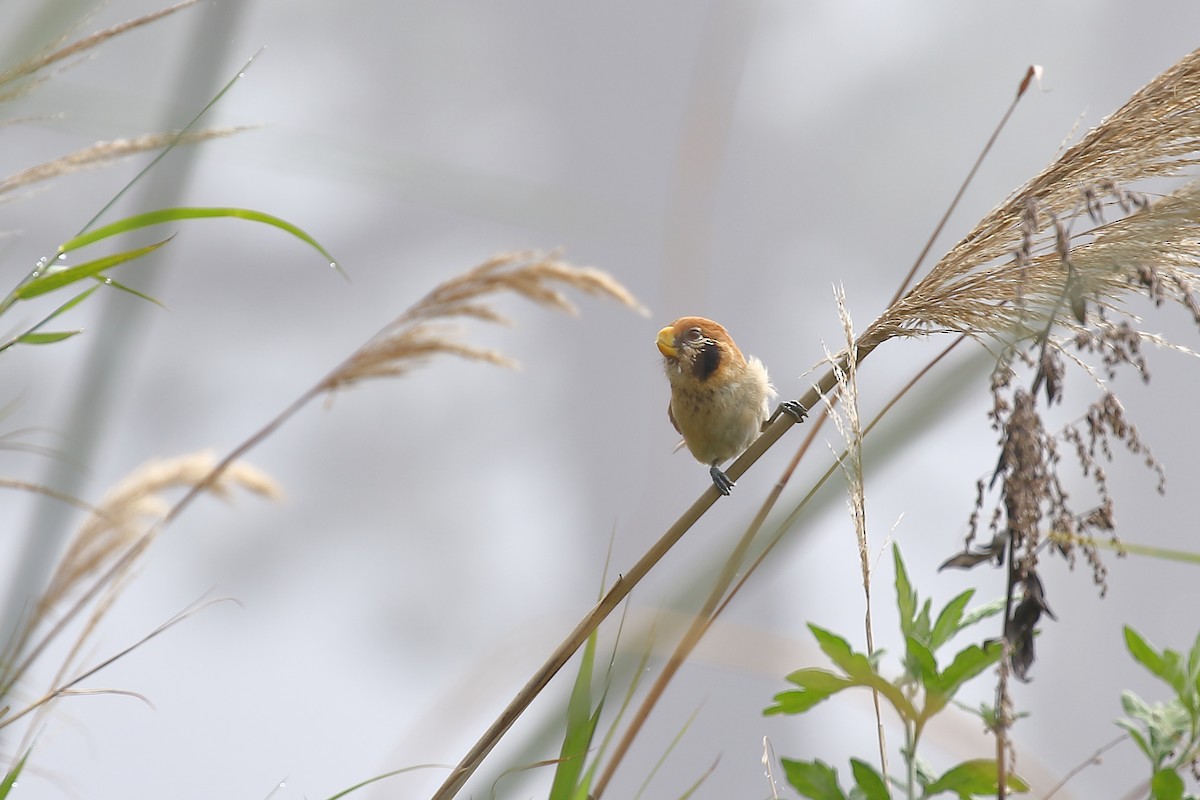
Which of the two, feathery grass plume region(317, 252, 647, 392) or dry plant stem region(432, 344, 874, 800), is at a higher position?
feathery grass plume region(317, 252, 647, 392)

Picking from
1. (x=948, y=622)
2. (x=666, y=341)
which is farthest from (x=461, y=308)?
(x=948, y=622)

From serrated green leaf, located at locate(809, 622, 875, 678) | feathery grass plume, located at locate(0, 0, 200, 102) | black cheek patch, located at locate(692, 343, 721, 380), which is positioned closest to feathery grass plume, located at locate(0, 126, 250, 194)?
feathery grass plume, located at locate(0, 0, 200, 102)

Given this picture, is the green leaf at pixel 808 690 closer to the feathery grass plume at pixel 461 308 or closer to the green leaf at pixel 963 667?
the green leaf at pixel 963 667

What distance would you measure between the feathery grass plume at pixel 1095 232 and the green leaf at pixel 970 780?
0.84 ft

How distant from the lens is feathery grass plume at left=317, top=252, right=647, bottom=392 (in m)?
Answer: 0.90

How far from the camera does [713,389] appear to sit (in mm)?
1210

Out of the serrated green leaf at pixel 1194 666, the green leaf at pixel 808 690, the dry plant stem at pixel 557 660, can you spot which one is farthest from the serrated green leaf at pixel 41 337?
the serrated green leaf at pixel 1194 666

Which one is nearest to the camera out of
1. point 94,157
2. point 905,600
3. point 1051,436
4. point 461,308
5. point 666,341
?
point 1051,436

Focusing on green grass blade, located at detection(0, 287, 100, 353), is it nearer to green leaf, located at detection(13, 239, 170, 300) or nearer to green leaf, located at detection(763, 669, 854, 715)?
green leaf, located at detection(13, 239, 170, 300)

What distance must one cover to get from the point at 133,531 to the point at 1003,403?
0.85 m

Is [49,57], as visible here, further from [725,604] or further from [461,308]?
[725,604]

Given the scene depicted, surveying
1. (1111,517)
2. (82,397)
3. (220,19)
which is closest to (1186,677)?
(1111,517)

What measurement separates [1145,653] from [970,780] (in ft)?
0.50

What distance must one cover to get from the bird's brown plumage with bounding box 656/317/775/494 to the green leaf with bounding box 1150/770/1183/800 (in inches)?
28.4
